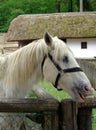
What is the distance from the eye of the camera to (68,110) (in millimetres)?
3312

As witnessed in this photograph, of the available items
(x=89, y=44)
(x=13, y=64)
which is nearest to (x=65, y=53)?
(x=13, y=64)

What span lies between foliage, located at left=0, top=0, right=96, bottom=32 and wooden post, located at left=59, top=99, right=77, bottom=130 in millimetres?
44132

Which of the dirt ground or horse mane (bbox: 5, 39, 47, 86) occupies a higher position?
horse mane (bbox: 5, 39, 47, 86)

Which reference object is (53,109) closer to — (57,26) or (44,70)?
(44,70)

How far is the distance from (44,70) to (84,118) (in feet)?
2.07

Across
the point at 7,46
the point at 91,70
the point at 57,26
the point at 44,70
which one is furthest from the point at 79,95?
the point at 7,46

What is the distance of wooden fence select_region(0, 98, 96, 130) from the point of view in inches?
130

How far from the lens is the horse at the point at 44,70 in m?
3.53

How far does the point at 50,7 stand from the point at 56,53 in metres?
47.1

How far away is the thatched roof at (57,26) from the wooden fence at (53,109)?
2700 cm

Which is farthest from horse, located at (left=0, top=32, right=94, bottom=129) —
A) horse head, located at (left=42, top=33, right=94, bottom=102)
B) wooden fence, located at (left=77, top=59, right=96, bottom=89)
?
wooden fence, located at (left=77, top=59, right=96, bottom=89)

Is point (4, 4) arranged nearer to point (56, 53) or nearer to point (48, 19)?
point (48, 19)

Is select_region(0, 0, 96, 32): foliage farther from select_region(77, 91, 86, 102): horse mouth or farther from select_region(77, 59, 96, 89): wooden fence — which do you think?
select_region(77, 91, 86, 102): horse mouth

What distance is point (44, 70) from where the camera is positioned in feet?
12.3
